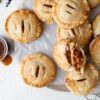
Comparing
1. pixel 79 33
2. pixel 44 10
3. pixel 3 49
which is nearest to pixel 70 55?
pixel 79 33

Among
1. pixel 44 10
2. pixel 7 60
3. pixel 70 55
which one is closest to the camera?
pixel 70 55

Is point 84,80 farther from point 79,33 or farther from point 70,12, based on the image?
point 70,12

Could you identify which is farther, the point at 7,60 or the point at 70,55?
the point at 7,60

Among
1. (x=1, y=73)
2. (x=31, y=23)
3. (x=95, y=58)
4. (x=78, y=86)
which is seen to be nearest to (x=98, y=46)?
(x=95, y=58)

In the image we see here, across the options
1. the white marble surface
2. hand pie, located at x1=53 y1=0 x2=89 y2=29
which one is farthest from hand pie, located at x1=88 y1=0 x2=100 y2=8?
the white marble surface

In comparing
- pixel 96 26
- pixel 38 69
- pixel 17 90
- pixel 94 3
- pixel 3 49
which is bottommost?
pixel 17 90

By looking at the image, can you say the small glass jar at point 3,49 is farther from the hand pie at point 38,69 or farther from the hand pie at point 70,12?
the hand pie at point 70,12

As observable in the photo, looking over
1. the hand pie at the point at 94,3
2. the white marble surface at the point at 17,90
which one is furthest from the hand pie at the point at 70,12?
the white marble surface at the point at 17,90

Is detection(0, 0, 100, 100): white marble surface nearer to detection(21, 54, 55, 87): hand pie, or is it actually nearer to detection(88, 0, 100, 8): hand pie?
detection(21, 54, 55, 87): hand pie
